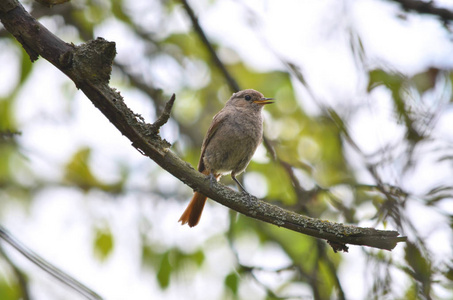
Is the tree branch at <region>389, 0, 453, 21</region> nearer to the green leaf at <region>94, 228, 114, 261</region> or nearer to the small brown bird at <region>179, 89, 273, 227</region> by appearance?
the small brown bird at <region>179, 89, 273, 227</region>

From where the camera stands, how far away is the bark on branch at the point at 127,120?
8.23 ft

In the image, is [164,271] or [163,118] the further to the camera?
[164,271]

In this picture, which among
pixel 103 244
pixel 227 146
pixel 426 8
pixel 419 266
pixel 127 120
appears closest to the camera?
pixel 127 120

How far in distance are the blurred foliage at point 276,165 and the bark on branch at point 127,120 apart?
1.34 ft

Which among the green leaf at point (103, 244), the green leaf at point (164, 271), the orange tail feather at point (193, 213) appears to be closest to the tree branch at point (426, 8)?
the orange tail feather at point (193, 213)

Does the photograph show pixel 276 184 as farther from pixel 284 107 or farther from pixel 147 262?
pixel 147 262

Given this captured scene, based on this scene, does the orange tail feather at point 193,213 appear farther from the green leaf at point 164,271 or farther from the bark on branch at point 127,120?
the bark on branch at point 127,120

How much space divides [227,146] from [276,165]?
675 mm

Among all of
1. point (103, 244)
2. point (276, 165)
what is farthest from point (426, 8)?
point (103, 244)

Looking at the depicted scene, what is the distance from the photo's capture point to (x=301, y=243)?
18.2 feet

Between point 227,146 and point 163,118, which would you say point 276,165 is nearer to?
point 227,146

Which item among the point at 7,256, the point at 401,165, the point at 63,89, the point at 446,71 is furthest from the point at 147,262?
the point at 446,71

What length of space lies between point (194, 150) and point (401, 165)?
3882 mm

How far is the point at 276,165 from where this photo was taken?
4.92 metres
